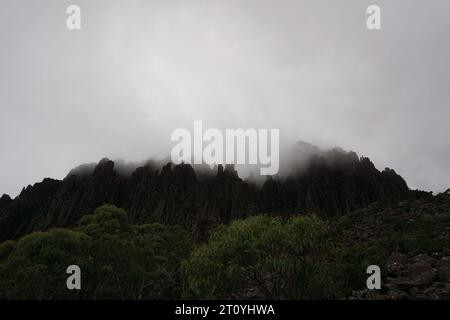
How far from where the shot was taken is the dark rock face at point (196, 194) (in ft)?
400

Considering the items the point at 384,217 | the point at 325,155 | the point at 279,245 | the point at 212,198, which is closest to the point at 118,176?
the point at 212,198

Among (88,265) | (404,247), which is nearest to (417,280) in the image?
(404,247)

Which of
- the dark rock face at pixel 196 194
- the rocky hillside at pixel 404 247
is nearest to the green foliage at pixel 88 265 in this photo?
the rocky hillside at pixel 404 247

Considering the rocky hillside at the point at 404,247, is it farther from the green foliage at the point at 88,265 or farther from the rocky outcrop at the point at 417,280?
the green foliage at the point at 88,265

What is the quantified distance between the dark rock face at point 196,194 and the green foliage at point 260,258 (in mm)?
82569

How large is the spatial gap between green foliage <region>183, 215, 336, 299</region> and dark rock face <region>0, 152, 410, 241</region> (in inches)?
3251

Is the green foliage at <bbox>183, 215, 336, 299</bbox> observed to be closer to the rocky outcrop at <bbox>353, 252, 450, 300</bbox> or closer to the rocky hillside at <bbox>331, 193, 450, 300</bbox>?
the rocky outcrop at <bbox>353, 252, 450, 300</bbox>

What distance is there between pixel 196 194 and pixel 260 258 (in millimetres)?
108937

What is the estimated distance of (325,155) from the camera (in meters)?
163

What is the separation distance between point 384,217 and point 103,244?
124ft

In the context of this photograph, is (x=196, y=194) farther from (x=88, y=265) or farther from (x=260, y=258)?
(x=260, y=258)

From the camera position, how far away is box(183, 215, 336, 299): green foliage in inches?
948

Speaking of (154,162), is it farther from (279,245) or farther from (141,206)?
(279,245)

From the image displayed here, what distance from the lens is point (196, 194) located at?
133 meters
